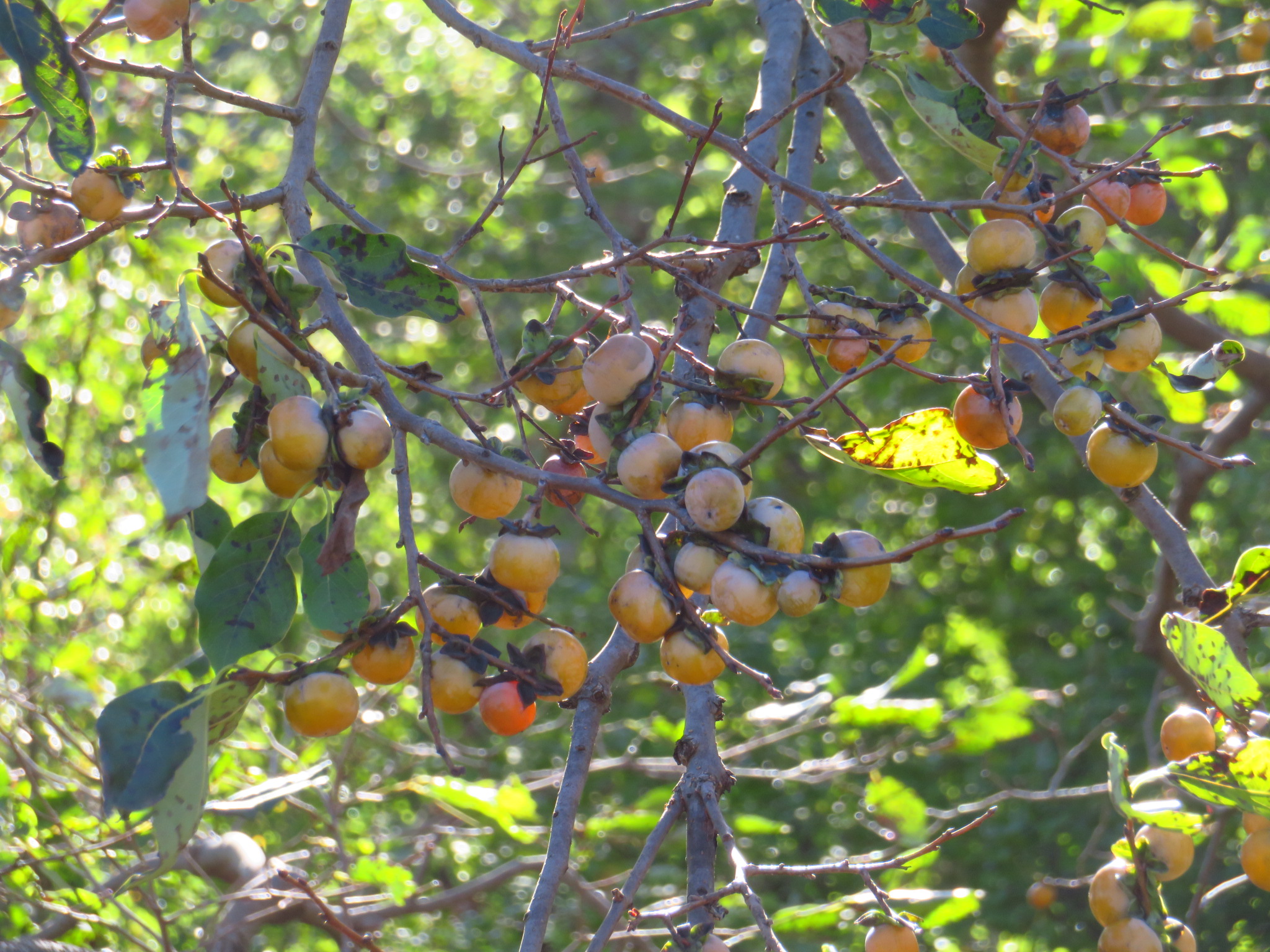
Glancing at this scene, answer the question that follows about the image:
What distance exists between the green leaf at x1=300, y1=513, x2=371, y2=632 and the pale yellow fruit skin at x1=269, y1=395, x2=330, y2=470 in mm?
78

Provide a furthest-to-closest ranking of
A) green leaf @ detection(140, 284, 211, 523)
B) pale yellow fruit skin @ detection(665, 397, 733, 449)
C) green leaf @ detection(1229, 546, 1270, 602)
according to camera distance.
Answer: green leaf @ detection(1229, 546, 1270, 602) → pale yellow fruit skin @ detection(665, 397, 733, 449) → green leaf @ detection(140, 284, 211, 523)

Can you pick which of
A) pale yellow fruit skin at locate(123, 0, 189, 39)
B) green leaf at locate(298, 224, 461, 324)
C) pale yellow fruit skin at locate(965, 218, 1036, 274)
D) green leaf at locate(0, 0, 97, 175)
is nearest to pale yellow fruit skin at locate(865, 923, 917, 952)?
pale yellow fruit skin at locate(965, 218, 1036, 274)

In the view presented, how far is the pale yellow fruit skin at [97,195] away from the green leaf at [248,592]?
0.36m

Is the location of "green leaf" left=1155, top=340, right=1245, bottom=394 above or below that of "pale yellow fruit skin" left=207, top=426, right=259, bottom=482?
below

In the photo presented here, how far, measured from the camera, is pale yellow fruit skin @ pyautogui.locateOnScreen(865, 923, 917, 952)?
1.14 metres

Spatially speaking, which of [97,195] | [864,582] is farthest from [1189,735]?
[97,195]

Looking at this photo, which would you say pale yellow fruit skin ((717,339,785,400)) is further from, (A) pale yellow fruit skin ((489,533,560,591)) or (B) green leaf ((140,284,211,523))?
(B) green leaf ((140,284,211,523))

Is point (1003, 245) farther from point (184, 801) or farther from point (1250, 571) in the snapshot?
point (184, 801)

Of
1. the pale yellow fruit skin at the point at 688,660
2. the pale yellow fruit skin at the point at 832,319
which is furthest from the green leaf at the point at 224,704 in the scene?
the pale yellow fruit skin at the point at 832,319

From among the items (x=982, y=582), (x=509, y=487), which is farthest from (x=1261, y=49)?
(x=509, y=487)

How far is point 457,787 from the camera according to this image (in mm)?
1682

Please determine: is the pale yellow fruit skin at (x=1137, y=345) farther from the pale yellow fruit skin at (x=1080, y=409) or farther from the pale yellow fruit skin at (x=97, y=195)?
the pale yellow fruit skin at (x=97, y=195)

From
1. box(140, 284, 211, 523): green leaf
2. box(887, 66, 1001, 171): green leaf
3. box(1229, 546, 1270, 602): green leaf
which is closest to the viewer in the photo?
box(140, 284, 211, 523): green leaf

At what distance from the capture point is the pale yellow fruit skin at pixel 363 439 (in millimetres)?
795
